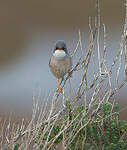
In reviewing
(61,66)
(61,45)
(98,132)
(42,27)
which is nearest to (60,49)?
(61,45)

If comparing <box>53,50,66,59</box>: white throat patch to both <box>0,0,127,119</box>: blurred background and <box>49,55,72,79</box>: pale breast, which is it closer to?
<box>49,55,72,79</box>: pale breast

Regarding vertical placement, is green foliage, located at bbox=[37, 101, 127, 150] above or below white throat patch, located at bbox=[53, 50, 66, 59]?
below

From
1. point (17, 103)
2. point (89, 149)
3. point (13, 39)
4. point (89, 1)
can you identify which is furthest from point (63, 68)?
point (89, 1)

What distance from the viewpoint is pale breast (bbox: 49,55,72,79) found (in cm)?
459

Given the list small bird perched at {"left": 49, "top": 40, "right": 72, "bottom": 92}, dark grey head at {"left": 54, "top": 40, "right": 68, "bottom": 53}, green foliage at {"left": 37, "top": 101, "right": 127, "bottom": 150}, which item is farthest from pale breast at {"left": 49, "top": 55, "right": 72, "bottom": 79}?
green foliage at {"left": 37, "top": 101, "right": 127, "bottom": 150}

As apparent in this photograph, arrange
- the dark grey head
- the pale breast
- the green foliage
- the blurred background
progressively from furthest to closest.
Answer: the blurred background < the pale breast < the dark grey head < the green foliage

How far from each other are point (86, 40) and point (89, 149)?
22.6 ft

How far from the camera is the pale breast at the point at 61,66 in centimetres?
459

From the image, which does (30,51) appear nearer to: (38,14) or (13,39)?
(13,39)

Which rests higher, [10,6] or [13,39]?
[10,6]

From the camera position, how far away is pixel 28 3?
12312mm

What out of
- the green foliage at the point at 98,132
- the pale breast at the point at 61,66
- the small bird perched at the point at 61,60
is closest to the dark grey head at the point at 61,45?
the small bird perched at the point at 61,60

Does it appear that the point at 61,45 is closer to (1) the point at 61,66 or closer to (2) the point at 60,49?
(2) the point at 60,49

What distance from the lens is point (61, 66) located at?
4.64m
